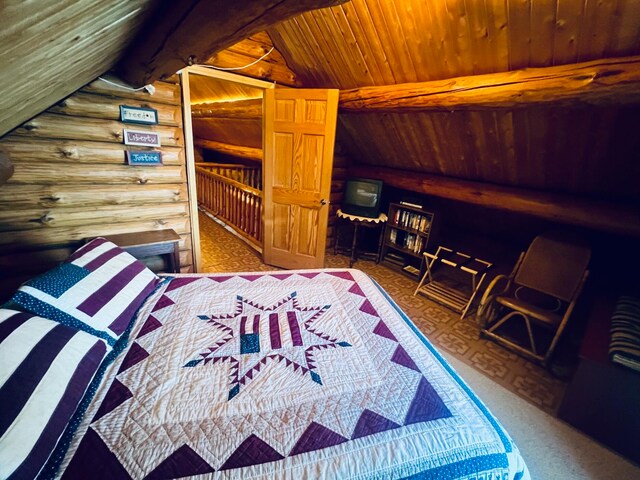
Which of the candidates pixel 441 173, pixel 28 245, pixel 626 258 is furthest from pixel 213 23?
pixel 626 258

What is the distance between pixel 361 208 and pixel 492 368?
2245 millimetres

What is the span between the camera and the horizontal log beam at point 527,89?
1.65 meters

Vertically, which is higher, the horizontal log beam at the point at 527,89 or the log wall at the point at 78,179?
the horizontal log beam at the point at 527,89

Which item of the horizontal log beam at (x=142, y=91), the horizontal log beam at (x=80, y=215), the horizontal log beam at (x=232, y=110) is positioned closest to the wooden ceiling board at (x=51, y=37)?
the horizontal log beam at (x=142, y=91)

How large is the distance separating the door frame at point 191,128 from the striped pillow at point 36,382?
1.82 m

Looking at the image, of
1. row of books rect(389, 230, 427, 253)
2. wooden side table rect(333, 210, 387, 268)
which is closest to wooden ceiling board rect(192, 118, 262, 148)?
wooden side table rect(333, 210, 387, 268)

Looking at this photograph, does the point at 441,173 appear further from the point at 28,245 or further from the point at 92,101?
the point at 28,245

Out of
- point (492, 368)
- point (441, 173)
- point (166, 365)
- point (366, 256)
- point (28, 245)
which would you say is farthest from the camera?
point (366, 256)

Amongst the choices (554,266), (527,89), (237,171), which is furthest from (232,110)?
(554,266)

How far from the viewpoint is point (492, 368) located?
2.30 m

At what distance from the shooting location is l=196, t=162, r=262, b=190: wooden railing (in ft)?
17.9

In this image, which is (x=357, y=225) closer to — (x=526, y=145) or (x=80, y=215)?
(x=526, y=145)

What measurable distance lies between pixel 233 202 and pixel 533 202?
4.04m

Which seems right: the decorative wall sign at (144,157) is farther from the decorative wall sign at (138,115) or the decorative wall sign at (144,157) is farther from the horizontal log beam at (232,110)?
the horizontal log beam at (232,110)
